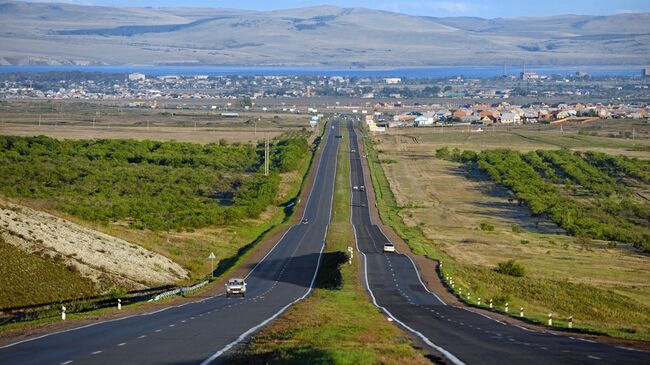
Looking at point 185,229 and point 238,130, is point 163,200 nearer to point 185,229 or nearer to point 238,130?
point 185,229

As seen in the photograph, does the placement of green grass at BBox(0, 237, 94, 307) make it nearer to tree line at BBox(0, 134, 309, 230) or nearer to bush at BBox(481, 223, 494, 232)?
tree line at BBox(0, 134, 309, 230)

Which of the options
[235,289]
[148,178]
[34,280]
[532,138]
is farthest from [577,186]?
[34,280]

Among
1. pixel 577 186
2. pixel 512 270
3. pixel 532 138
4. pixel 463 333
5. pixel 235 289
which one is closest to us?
pixel 463 333

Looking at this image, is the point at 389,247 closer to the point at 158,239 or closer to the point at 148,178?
the point at 158,239

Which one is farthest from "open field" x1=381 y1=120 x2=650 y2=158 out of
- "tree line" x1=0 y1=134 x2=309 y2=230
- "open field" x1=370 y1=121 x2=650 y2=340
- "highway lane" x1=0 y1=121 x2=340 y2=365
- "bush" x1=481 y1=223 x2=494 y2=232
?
"highway lane" x1=0 y1=121 x2=340 y2=365

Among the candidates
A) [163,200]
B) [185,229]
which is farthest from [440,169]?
[185,229]
